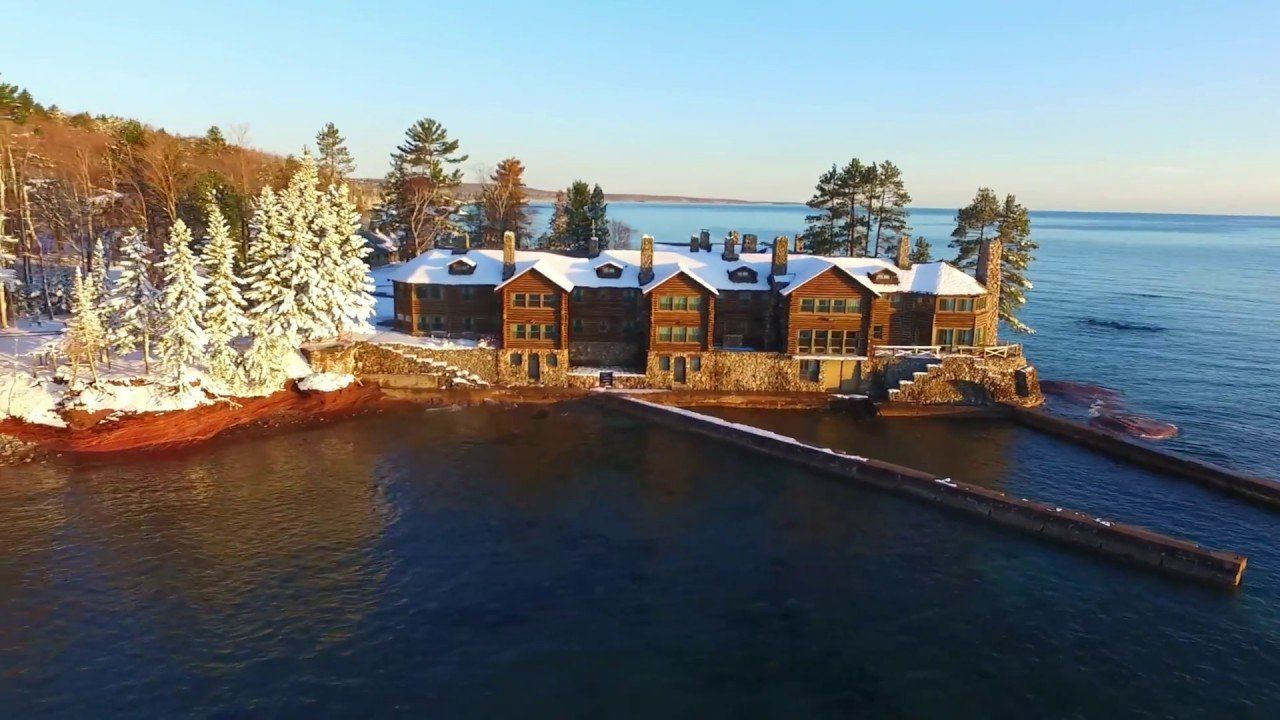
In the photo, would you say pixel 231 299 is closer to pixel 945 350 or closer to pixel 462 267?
pixel 462 267

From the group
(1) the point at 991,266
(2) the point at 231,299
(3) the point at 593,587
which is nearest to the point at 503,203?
(2) the point at 231,299

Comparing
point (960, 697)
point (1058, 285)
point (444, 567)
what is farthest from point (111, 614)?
point (1058, 285)

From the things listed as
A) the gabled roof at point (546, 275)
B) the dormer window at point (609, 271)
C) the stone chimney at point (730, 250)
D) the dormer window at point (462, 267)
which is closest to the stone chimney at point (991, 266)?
the stone chimney at point (730, 250)

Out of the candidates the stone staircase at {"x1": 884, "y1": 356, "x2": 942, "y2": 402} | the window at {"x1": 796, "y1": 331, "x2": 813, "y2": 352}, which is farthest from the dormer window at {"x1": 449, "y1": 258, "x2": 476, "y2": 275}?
the stone staircase at {"x1": 884, "y1": 356, "x2": 942, "y2": 402}

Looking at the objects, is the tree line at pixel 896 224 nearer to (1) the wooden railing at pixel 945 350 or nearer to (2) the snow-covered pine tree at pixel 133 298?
(1) the wooden railing at pixel 945 350

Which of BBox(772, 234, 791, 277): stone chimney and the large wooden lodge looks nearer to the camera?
the large wooden lodge

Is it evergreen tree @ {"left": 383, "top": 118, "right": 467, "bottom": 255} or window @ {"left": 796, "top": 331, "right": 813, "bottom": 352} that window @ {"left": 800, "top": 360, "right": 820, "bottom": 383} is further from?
evergreen tree @ {"left": 383, "top": 118, "right": 467, "bottom": 255}
